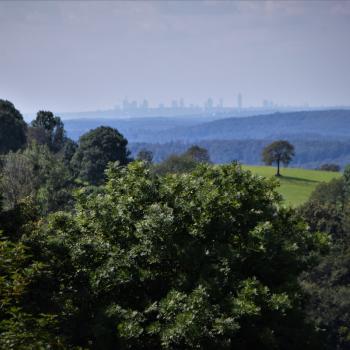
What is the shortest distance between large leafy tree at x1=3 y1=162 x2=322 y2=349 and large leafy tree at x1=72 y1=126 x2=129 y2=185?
53.9 metres

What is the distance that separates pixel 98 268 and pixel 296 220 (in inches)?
254

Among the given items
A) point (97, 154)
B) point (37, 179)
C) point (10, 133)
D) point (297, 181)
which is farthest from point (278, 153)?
point (37, 179)

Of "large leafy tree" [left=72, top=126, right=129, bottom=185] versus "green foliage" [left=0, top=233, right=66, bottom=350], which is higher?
"green foliage" [left=0, top=233, right=66, bottom=350]

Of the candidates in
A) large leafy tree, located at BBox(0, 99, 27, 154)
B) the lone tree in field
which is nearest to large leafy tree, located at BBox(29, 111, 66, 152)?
large leafy tree, located at BBox(0, 99, 27, 154)

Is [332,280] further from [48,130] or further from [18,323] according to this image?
[48,130]

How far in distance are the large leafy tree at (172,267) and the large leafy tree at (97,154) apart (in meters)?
53.9

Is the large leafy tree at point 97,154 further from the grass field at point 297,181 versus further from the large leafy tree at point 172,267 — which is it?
the large leafy tree at point 172,267

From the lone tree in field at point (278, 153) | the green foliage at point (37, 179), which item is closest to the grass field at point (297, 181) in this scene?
the lone tree in field at point (278, 153)

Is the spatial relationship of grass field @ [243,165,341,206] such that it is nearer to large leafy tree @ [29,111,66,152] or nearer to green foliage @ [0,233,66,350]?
large leafy tree @ [29,111,66,152]

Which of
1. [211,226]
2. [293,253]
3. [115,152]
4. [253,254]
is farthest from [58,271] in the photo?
[115,152]

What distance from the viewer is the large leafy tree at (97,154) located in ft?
234

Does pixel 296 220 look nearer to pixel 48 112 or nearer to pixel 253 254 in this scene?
pixel 253 254

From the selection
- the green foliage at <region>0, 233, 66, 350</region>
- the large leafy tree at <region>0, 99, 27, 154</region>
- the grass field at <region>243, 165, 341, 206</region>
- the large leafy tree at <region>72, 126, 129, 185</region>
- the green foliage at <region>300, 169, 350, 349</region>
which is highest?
the green foliage at <region>0, 233, 66, 350</region>

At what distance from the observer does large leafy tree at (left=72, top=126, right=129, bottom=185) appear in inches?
2803
